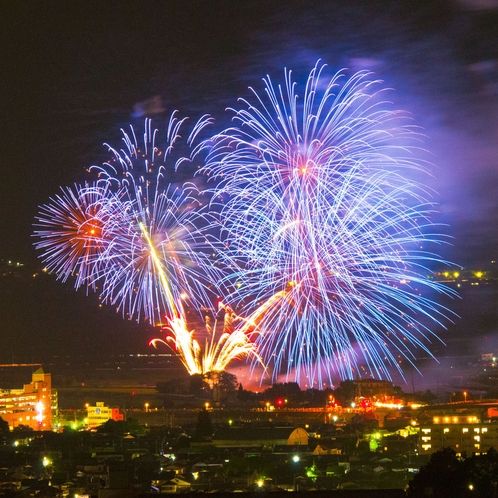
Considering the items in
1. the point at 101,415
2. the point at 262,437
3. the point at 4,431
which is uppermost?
the point at 101,415

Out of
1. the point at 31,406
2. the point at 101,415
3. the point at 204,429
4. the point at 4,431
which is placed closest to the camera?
the point at 204,429

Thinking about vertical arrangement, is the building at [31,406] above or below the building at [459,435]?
above

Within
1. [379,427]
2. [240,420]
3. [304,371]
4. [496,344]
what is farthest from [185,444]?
[496,344]

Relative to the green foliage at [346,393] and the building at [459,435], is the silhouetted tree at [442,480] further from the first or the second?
the green foliage at [346,393]

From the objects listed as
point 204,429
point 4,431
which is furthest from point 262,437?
point 4,431

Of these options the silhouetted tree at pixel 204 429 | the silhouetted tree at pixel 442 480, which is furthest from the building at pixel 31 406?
the silhouetted tree at pixel 442 480

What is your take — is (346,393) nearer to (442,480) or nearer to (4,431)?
(4,431)

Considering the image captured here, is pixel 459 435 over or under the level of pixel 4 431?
under

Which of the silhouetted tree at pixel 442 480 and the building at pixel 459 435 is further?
the building at pixel 459 435

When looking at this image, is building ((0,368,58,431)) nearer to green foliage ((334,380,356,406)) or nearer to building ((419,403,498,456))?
green foliage ((334,380,356,406))
